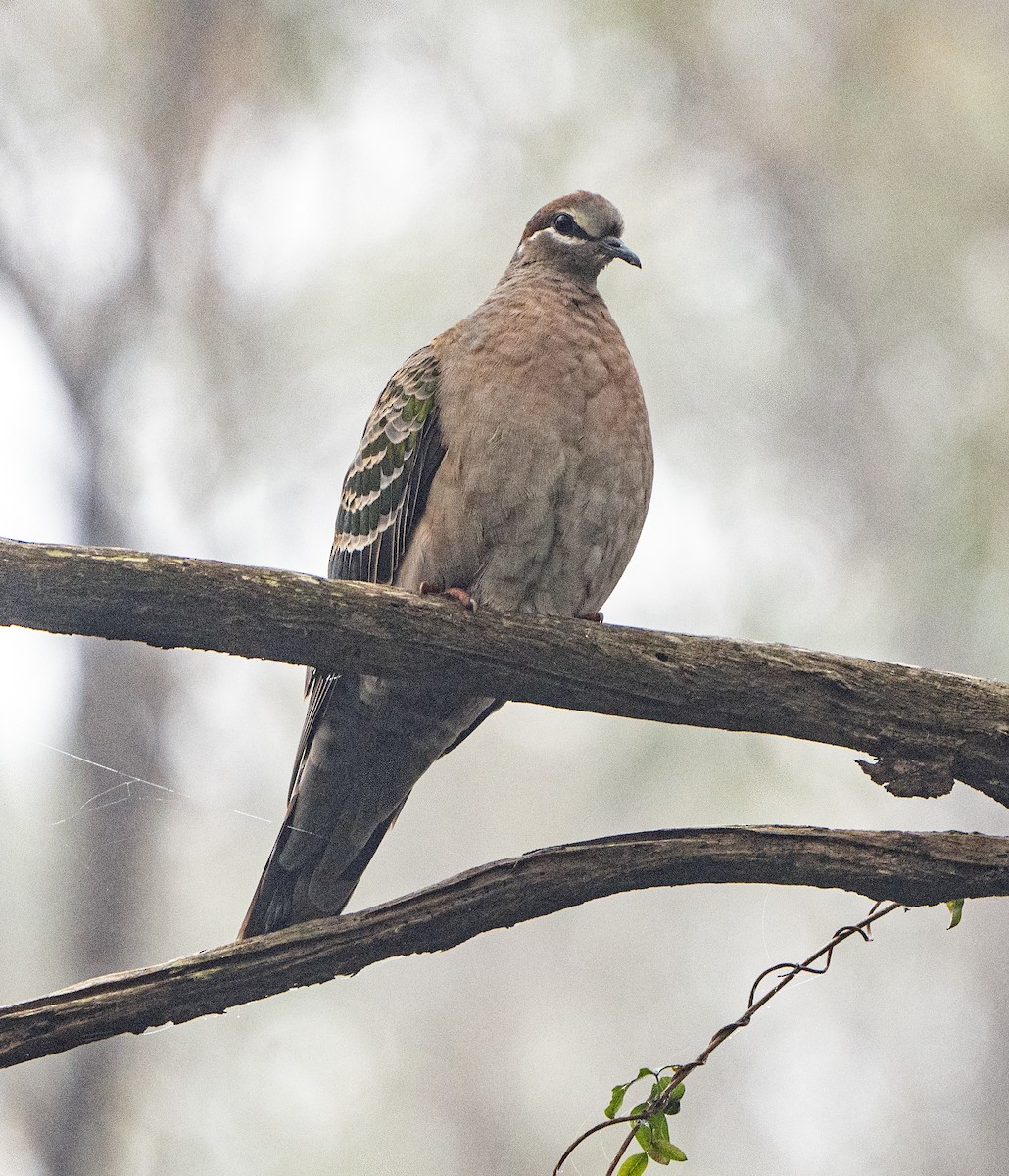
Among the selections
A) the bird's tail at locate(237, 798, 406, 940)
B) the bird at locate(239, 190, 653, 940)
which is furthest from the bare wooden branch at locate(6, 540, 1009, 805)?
the bird's tail at locate(237, 798, 406, 940)

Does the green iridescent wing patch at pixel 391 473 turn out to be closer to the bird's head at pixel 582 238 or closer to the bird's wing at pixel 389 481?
the bird's wing at pixel 389 481

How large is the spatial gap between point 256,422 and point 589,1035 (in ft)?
5.45

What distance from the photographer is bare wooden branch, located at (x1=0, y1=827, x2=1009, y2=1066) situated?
1584mm

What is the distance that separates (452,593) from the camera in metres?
2.12

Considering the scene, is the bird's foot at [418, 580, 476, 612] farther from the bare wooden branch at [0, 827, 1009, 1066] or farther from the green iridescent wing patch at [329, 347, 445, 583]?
the bare wooden branch at [0, 827, 1009, 1066]

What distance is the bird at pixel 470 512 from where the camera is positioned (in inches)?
92.1

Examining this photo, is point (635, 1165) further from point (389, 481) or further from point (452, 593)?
point (389, 481)

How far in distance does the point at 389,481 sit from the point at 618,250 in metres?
0.78

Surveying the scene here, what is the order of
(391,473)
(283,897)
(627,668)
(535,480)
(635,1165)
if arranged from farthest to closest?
(391,473) → (535,480) → (283,897) → (627,668) → (635,1165)

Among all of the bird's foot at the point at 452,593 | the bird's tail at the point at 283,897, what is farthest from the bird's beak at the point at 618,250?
the bird's tail at the point at 283,897

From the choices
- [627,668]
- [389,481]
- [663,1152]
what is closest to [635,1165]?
[663,1152]

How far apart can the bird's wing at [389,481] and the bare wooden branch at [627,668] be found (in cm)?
63

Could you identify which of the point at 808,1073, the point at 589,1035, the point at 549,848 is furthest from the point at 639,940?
the point at 549,848

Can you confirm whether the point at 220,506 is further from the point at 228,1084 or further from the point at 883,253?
the point at 883,253
